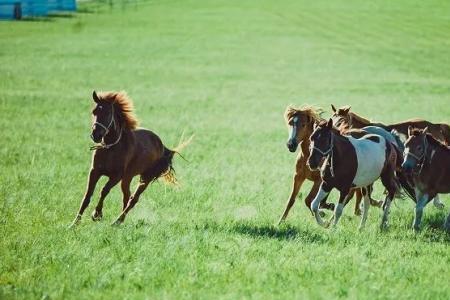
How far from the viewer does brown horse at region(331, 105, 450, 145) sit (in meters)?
12.2

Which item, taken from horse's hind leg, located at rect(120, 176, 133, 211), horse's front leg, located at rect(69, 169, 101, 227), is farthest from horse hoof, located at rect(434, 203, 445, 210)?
horse's front leg, located at rect(69, 169, 101, 227)

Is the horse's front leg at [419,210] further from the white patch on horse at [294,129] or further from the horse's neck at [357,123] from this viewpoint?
the white patch on horse at [294,129]

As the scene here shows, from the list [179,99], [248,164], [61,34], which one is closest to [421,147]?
[248,164]

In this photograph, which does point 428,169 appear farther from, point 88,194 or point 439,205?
point 88,194

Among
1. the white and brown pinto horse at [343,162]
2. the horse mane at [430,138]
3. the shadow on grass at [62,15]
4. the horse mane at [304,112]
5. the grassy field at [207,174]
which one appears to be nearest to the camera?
the grassy field at [207,174]

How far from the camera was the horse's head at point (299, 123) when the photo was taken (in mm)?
11039

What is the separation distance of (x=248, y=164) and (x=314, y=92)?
63.3 ft

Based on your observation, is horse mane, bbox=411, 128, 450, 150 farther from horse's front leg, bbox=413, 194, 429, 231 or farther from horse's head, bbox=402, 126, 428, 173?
horse's front leg, bbox=413, 194, 429, 231

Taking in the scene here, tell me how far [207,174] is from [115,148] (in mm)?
5422

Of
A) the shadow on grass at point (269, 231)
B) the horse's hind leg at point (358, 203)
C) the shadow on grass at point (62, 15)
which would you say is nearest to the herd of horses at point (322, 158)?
the shadow on grass at point (269, 231)

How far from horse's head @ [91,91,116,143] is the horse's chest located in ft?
11.8

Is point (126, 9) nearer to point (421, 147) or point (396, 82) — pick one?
→ point (396, 82)

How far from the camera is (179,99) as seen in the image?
33531 millimetres

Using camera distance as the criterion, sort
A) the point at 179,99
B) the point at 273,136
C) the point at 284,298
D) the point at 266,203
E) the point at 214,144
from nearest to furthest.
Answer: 1. the point at 284,298
2. the point at 266,203
3. the point at 214,144
4. the point at 273,136
5. the point at 179,99
